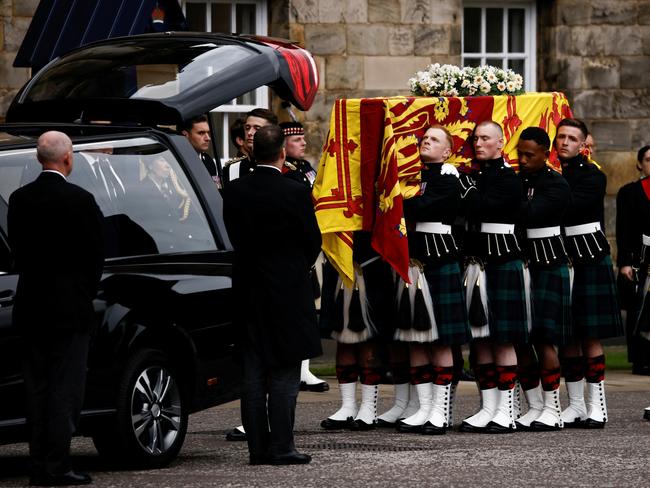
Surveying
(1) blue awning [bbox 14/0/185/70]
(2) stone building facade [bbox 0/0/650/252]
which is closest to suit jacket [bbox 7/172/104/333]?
(1) blue awning [bbox 14/0/185/70]

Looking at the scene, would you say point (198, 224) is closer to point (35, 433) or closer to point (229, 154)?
point (35, 433)

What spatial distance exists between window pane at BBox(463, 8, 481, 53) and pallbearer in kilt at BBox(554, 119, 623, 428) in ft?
25.5

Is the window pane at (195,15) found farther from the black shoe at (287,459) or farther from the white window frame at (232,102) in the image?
the black shoe at (287,459)

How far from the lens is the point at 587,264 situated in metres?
10.7

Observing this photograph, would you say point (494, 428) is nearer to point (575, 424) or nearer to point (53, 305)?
point (575, 424)

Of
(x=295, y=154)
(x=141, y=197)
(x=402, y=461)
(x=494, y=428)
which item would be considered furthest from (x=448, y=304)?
(x=141, y=197)

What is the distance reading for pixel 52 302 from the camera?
789 centimetres

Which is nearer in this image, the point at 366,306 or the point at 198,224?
the point at 198,224

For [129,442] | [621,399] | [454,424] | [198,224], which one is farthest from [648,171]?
[129,442]

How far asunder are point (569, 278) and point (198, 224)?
8.75ft

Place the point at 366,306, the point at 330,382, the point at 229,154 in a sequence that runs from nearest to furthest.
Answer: the point at 366,306 < the point at 330,382 < the point at 229,154

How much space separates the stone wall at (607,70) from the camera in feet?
59.9

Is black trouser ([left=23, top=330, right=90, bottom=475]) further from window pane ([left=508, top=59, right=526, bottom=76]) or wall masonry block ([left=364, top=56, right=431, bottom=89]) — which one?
window pane ([left=508, top=59, right=526, bottom=76])

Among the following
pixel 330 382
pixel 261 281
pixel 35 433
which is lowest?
pixel 330 382
